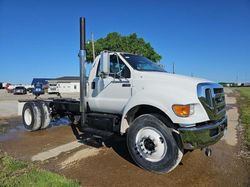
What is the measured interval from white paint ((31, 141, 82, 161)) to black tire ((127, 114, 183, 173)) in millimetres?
2002

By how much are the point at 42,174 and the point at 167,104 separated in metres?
2.57

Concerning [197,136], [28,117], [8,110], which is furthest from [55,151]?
[8,110]

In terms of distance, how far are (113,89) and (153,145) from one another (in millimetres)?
1751

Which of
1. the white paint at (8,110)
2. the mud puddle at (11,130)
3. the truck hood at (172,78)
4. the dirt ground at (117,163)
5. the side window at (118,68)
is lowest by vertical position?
the dirt ground at (117,163)

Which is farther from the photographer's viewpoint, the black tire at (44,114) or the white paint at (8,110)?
the white paint at (8,110)

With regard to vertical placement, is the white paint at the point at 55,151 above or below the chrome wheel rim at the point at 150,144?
below

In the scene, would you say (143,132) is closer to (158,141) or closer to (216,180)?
(158,141)

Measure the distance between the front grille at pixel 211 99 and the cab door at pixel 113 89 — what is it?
1582mm

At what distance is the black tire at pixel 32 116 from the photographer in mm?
8375

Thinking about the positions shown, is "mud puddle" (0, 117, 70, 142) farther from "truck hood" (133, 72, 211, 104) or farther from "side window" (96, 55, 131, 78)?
"truck hood" (133, 72, 211, 104)

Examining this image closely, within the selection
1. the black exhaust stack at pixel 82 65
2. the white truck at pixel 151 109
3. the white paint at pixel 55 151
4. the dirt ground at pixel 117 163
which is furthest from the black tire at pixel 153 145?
the white paint at pixel 55 151

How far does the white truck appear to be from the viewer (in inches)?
171

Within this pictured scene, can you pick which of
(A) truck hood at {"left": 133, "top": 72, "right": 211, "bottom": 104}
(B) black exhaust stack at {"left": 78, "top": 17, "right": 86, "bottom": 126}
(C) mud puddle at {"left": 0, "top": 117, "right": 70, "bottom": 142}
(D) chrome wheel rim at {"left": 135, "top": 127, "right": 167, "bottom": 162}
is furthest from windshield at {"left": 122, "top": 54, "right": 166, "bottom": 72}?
(C) mud puddle at {"left": 0, "top": 117, "right": 70, "bottom": 142}

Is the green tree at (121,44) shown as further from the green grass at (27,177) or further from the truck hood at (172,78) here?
the green grass at (27,177)
